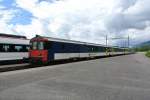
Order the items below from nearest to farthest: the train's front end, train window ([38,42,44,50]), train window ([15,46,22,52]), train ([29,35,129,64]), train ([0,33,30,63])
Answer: train ([0,33,30,63])
the train's front end
train ([29,35,129,64])
train window ([38,42,44,50])
train window ([15,46,22,52])

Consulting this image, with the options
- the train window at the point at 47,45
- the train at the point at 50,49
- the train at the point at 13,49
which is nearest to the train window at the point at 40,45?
the train at the point at 50,49

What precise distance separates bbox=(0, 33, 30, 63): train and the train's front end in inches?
58.8

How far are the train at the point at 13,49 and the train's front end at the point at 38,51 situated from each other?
4.90 feet

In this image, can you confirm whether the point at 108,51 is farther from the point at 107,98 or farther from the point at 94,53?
the point at 107,98

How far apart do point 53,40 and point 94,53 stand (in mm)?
17550

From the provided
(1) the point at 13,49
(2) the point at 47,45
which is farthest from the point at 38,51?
(1) the point at 13,49

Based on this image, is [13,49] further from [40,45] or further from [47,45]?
[47,45]

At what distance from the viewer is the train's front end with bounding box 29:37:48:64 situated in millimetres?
27344

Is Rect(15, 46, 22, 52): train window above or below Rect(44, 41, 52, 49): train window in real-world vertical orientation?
below

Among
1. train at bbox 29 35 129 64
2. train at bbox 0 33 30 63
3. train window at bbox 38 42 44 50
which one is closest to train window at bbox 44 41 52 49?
train at bbox 29 35 129 64

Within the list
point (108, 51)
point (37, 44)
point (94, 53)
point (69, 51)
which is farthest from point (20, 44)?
point (108, 51)

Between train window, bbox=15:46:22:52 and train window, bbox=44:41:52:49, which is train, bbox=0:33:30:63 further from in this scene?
train window, bbox=44:41:52:49

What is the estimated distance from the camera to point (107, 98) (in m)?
9.66

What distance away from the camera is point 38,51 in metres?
27.9
